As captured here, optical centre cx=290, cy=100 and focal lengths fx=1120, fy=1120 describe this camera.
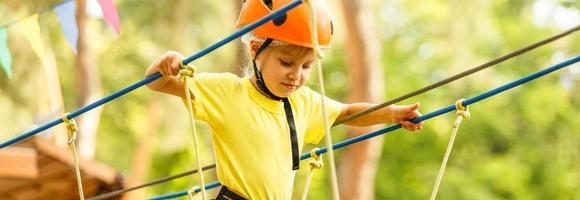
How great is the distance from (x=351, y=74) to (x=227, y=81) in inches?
228

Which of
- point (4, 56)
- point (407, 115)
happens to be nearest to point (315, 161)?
point (407, 115)

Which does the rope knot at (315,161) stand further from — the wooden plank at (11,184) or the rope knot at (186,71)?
the wooden plank at (11,184)

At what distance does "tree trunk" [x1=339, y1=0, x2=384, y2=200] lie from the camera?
808 cm

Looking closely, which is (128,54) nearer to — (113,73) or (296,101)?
(113,73)

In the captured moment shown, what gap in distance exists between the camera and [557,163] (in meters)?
15.3

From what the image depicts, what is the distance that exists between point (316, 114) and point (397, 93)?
44.4ft

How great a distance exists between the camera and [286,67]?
249cm

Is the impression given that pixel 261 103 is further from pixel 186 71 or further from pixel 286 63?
pixel 186 71

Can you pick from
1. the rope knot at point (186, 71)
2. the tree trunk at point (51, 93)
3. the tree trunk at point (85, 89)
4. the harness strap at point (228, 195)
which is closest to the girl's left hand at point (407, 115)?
the harness strap at point (228, 195)

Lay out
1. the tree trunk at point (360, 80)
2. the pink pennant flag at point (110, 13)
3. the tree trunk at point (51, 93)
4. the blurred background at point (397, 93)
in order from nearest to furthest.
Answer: the pink pennant flag at point (110, 13) → the tree trunk at point (360, 80) → the tree trunk at point (51, 93) → the blurred background at point (397, 93)

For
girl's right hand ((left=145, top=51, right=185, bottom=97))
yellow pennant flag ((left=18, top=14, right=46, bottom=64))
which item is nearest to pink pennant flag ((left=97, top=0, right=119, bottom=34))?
yellow pennant flag ((left=18, top=14, right=46, bottom=64))

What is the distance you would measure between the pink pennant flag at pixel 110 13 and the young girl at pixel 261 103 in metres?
0.89

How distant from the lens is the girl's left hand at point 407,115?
2752mm

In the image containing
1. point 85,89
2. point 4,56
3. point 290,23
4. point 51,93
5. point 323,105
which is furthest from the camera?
point 51,93
